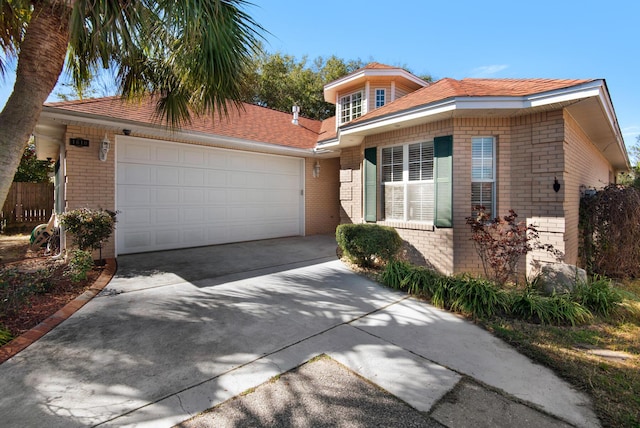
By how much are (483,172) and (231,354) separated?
564cm

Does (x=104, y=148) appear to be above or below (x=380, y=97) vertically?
below

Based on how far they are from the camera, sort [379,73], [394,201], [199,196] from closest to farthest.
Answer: [394,201]
[199,196]
[379,73]

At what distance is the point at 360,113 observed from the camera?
10.3 metres

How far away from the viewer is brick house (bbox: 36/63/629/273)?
5.52m

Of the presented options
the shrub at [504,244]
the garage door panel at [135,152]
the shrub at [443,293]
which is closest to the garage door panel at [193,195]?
the garage door panel at [135,152]

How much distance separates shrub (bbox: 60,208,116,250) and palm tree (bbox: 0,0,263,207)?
2.37 meters

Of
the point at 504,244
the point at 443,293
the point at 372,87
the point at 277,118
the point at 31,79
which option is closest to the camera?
the point at 31,79

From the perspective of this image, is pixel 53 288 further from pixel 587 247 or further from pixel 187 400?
pixel 587 247

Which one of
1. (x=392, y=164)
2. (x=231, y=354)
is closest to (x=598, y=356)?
(x=231, y=354)

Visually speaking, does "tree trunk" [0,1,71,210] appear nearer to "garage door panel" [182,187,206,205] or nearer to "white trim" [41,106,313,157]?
"white trim" [41,106,313,157]

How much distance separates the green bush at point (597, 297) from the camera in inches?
172

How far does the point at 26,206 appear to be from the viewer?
12.5 meters

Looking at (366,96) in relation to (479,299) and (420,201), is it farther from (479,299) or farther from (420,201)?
(479,299)

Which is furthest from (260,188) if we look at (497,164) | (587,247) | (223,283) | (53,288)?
(587,247)
